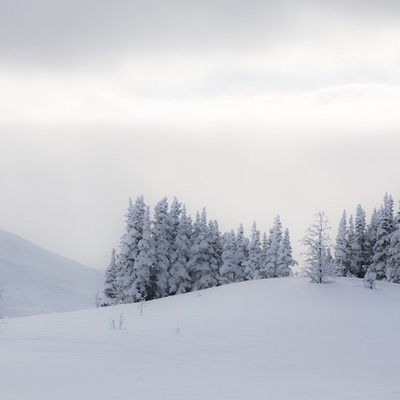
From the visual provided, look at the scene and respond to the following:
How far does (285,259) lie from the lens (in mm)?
64500

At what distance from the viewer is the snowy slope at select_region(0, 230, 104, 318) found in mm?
79312

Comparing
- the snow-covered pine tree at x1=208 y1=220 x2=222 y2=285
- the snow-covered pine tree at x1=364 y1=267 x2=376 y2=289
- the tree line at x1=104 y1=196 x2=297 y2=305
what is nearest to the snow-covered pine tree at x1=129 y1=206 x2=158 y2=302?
the tree line at x1=104 y1=196 x2=297 y2=305

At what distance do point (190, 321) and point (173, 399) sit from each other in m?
10.7

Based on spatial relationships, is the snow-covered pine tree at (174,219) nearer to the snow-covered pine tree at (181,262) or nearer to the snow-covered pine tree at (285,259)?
the snow-covered pine tree at (181,262)

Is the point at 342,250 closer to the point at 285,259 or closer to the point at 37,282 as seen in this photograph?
the point at 285,259

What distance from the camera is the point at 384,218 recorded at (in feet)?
191

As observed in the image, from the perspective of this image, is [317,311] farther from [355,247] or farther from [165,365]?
[355,247]

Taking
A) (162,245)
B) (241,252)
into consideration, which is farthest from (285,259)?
(162,245)

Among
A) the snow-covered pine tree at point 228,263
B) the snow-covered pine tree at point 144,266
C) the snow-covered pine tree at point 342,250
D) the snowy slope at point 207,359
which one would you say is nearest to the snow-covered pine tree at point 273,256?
the snow-covered pine tree at point 228,263

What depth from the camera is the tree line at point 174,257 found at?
50094 mm

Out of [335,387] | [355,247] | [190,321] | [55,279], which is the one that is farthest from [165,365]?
[55,279]

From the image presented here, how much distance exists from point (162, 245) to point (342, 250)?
27706 mm

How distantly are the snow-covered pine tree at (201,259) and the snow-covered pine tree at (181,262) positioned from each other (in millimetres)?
729

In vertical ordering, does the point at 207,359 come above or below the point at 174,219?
below
